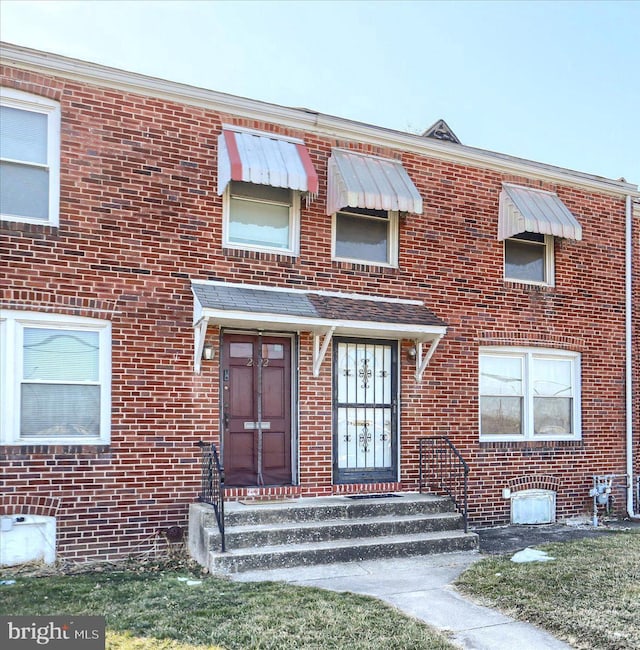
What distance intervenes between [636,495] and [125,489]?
8.51 m

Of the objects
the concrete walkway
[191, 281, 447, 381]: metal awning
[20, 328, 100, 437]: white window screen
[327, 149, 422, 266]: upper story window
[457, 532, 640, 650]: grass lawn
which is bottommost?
the concrete walkway

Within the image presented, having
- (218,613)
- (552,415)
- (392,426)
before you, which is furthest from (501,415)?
(218,613)

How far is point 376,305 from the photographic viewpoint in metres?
9.52

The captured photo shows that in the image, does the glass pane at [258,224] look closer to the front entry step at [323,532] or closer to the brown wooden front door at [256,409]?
the brown wooden front door at [256,409]

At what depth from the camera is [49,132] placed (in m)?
8.05

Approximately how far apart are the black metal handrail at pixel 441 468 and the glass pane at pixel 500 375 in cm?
119

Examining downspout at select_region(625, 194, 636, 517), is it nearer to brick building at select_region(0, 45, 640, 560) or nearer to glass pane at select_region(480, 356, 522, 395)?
brick building at select_region(0, 45, 640, 560)

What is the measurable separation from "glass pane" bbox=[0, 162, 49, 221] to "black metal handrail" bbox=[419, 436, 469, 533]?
19.4 feet

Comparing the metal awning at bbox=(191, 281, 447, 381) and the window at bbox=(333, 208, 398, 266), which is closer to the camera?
the metal awning at bbox=(191, 281, 447, 381)

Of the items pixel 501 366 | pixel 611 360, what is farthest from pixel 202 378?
pixel 611 360

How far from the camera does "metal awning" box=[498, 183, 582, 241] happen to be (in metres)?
10.4

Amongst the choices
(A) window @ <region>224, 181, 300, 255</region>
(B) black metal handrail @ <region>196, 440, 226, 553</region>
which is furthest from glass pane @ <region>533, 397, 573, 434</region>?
(B) black metal handrail @ <region>196, 440, 226, 553</region>

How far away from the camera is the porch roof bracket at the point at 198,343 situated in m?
8.15

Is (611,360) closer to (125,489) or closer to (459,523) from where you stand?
(459,523)
